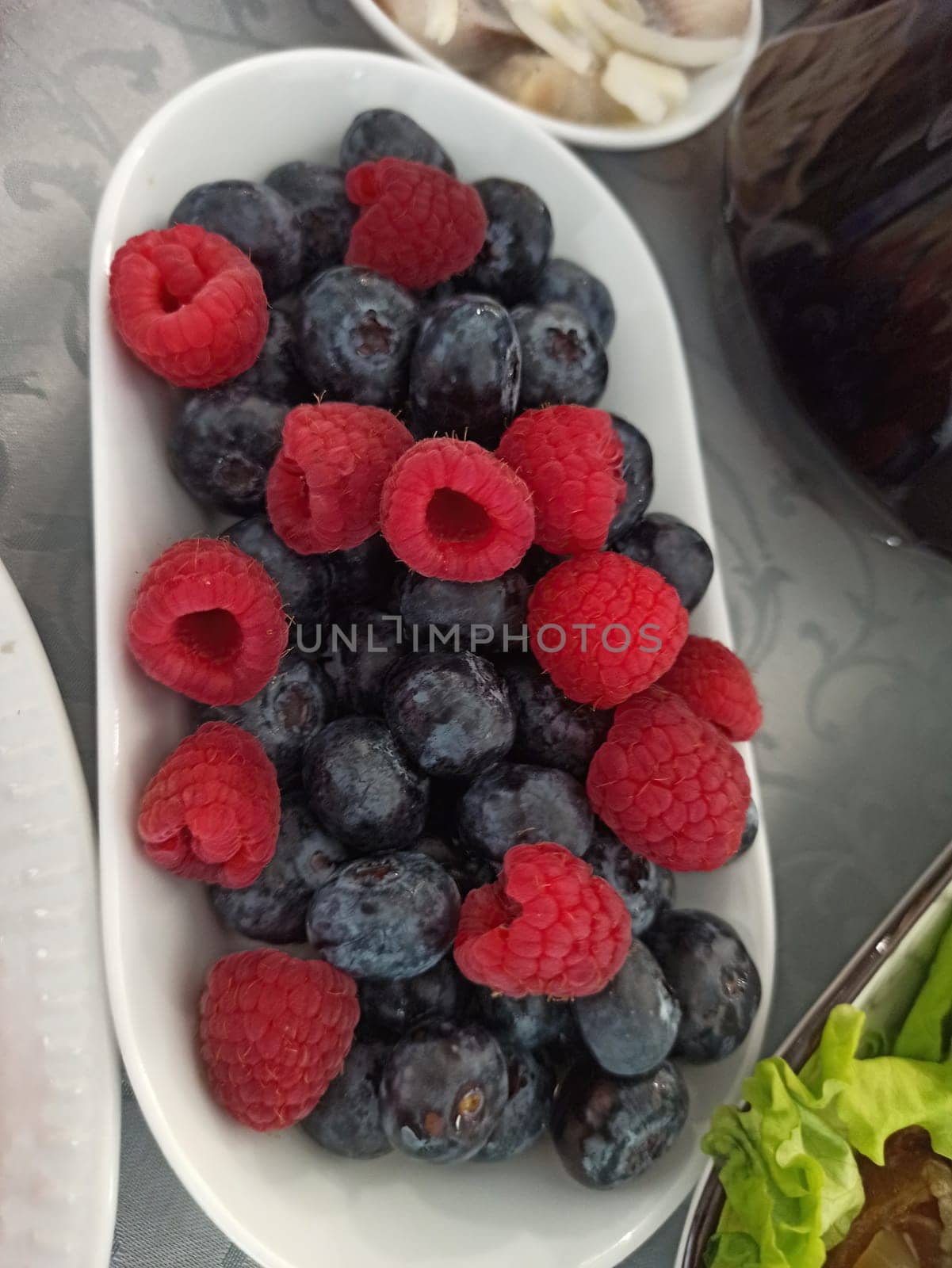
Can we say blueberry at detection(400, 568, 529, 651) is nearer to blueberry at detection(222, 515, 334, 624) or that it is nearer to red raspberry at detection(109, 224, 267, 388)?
blueberry at detection(222, 515, 334, 624)

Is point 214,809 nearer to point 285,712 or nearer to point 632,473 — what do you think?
point 285,712

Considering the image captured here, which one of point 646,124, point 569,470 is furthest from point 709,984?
point 646,124

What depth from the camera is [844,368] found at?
0.79 m

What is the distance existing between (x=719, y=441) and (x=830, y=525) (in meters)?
0.16

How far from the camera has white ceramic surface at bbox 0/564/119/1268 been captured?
0.58 meters

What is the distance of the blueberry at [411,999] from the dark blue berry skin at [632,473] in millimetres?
387

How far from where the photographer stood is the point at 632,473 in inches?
28.6

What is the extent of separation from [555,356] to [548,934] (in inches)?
18.4

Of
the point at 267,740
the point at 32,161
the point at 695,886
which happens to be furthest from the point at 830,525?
the point at 32,161

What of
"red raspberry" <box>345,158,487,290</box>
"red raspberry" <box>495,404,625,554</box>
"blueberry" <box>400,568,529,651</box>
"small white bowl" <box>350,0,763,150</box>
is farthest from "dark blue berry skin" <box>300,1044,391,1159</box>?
"small white bowl" <box>350,0,763,150</box>

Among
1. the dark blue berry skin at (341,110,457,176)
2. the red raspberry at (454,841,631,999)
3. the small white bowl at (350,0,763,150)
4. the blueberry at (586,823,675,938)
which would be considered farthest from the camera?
the small white bowl at (350,0,763,150)

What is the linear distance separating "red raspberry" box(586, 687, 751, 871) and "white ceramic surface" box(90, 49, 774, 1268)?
0.13m

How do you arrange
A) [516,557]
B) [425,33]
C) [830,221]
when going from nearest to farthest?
[516,557]
[830,221]
[425,33]

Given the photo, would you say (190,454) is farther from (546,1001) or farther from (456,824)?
(546,1001)
